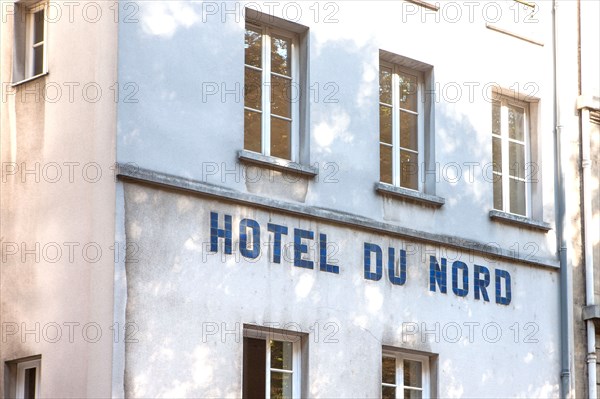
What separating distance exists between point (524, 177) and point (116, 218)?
24.0ft

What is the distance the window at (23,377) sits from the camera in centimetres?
1611

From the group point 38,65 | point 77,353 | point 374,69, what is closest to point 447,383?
point 374,69

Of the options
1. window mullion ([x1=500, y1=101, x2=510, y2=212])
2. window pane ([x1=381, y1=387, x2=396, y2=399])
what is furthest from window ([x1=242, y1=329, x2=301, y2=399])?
window mullion ([x1=500, y1=101, x2=510, y2=212])

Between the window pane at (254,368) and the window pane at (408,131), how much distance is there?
390cm

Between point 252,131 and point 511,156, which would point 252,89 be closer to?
point 252,131

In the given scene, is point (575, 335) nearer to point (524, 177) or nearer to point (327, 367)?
point (524, 177)

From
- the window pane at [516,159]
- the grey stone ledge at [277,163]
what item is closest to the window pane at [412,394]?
the grey stone ledge at [277,163]

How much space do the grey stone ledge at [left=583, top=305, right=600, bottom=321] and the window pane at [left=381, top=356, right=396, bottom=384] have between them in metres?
3.54

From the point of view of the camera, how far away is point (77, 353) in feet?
50.5

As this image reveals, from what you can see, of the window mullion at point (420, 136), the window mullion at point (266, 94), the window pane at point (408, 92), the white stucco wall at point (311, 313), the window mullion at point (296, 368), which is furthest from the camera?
the window pane at point (408, 92)

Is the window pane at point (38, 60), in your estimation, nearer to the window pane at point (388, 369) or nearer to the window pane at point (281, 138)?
the window pane at point (281, 138)

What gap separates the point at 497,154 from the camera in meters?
20.4

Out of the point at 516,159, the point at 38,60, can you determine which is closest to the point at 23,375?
the point at 38,60

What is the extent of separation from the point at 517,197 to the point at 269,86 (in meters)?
4.66
